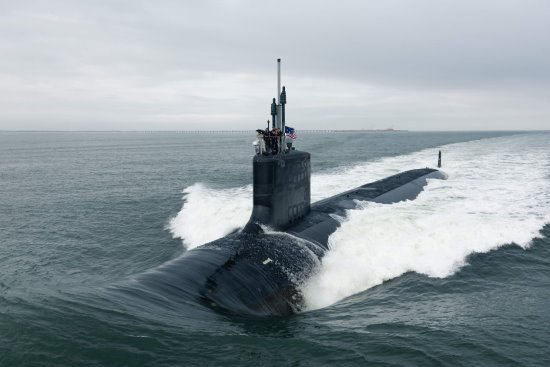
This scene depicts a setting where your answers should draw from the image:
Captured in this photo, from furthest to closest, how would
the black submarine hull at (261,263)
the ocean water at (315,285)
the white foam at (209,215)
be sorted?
the white foam at (209,215), the black submarine hull at (261,263), the ocean water at (315,285)

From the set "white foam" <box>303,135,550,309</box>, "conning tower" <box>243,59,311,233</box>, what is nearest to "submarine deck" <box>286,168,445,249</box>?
"white foam" <box>303,135,550,309</box>

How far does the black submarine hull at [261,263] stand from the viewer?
38.9 ft

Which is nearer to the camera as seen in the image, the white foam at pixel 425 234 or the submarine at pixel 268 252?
the submarine at pixel 268 252

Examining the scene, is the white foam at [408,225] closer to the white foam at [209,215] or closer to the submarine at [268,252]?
the white foam at [209,215]

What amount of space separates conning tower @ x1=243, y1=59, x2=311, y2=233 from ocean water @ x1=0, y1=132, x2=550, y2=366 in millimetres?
2449

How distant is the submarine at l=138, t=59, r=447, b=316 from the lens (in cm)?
1195

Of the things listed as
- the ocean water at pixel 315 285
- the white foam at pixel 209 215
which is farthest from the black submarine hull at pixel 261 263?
the white foam at pixel 209 215

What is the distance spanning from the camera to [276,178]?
15953 mm

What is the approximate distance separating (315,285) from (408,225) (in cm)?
837

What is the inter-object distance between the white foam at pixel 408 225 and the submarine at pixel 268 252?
0.81 m

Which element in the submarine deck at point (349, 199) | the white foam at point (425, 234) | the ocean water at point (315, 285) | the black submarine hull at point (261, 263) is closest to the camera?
the ocean water at point (315, 285)

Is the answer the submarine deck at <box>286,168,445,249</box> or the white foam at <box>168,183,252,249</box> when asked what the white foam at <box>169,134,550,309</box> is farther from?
the submarine deck at <box>286,168,445,249</box>

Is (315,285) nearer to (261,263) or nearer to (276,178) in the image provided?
(261,263)

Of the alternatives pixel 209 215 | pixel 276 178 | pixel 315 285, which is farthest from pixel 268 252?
pixel 209 215
